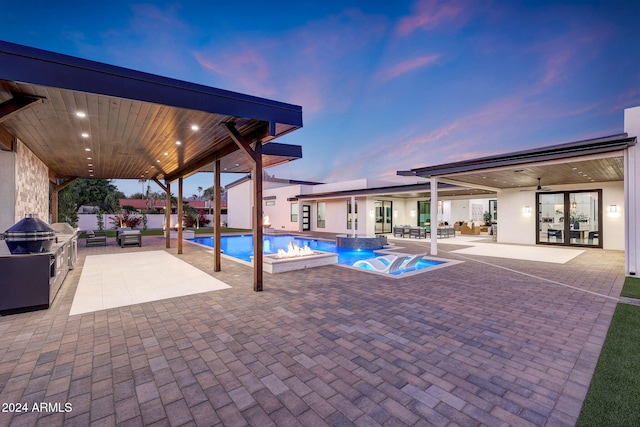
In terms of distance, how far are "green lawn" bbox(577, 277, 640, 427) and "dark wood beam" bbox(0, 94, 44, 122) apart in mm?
7093

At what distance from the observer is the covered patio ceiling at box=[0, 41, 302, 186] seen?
3.44 m

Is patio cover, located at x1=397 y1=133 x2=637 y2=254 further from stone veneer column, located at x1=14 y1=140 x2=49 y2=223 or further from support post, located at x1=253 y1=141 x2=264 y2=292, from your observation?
stone veneer column, located at x1=14 y1=140 x2=49 y2=223

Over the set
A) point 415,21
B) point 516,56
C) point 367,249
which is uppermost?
point 415,21

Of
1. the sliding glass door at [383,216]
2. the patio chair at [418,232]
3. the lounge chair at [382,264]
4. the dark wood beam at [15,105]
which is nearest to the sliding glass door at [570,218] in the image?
the patio chair at [418,232]

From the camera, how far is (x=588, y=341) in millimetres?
3352

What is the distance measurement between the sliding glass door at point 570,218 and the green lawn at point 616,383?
1258 cm

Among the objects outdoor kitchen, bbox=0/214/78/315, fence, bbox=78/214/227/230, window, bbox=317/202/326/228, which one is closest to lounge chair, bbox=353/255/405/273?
outdoor kitchen, bbox=0/214/78/315

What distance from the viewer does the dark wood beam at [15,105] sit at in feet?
12.4

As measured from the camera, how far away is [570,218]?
13.8m

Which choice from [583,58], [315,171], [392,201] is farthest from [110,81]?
[315,171]

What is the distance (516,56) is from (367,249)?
18321 millimetres

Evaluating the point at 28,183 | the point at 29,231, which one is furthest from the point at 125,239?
the point at 29,231

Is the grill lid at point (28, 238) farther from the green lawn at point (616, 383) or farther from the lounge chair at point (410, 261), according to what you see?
the lounge chair at point (410, 261)

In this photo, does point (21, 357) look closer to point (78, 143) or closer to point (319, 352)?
point (319, 352)
